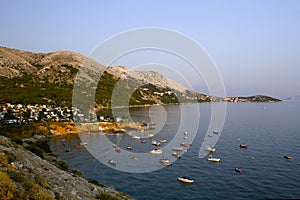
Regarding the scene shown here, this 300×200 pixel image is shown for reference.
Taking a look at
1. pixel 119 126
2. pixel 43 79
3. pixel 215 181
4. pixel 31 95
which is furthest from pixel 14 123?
pixel 43 79

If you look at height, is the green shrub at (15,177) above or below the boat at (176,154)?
above

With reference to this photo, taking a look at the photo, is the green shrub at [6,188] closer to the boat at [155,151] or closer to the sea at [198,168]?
the sea at [198,168]

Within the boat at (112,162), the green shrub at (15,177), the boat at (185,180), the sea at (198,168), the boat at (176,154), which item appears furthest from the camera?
the boat at (176,154)

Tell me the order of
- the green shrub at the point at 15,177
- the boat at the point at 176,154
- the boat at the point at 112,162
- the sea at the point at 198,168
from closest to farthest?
1. the green shrub at the point at 15,177
2. the sea at the point at 198,168
3. the boat at the point at 112,162
4. the boat at the point at 176,154

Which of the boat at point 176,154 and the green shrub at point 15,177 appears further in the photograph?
the boat at point 176,154

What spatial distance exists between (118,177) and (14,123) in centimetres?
5230

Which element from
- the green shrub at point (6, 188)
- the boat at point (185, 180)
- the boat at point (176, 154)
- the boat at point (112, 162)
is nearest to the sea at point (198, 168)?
the boat at point (185, 180)

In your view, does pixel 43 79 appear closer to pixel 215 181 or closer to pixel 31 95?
pixel 31 95

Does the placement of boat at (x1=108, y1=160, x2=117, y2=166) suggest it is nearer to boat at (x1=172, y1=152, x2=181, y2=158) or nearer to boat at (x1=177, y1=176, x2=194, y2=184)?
boat at (x1=172, y1=152, x2=181, y2=158)

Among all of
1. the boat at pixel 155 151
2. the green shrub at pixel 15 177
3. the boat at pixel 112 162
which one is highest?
the green shrub at pixel 15 177

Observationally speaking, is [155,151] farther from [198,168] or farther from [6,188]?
[6,188]

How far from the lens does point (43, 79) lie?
168m

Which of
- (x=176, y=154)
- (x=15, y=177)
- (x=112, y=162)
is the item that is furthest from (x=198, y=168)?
(x=15, y=177)

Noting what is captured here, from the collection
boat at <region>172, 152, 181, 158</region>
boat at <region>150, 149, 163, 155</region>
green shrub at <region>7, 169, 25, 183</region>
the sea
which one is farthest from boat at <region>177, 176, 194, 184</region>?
green shrub at <region>7, 169, 25, 183</region>
